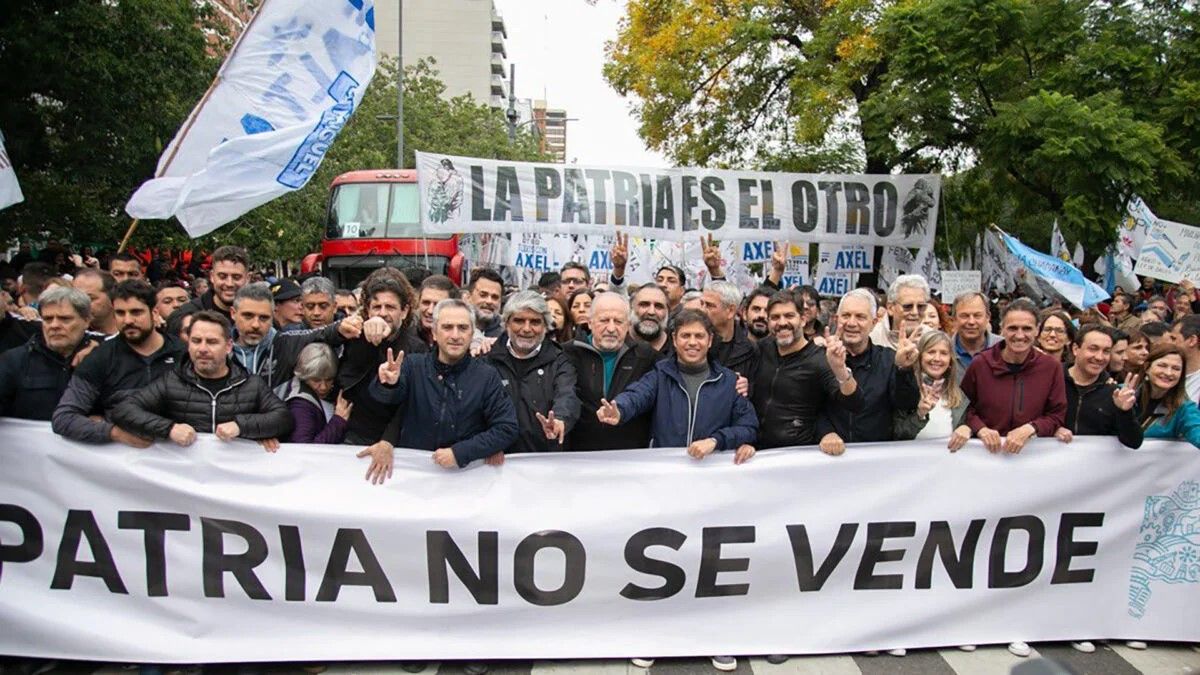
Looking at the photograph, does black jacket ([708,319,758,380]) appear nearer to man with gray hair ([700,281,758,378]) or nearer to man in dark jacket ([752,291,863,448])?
man with gray hair ([700,281,758,378])

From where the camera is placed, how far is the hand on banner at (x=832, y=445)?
4.60 metres

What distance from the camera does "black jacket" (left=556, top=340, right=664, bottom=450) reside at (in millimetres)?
4871

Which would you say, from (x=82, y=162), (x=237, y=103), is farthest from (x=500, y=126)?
(x=237, y=103)

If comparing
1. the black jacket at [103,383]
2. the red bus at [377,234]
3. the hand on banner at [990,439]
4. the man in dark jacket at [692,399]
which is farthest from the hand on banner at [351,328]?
the red bus at [377,234]

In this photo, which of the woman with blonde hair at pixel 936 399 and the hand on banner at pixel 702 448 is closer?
the hand on banner at pixel 702 448

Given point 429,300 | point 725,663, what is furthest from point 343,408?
point 725,663

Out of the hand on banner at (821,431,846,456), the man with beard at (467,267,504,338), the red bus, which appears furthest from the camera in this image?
the red bus

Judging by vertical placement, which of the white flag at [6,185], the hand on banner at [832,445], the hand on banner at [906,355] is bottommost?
the hand on banner at [832,445]

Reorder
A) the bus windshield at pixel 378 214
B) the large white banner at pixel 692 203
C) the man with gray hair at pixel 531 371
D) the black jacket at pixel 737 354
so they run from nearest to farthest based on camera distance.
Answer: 1. the man with gray hair at pixel 531 371
2. the black jacket at pixel 737 354
3. the large white banner at pixel 692 203
4. the bus windshield at pixel 378 214

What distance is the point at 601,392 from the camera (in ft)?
16.0

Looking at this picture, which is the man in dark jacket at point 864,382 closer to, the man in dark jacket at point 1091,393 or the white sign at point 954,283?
the man in dark jacket at point 1091,393

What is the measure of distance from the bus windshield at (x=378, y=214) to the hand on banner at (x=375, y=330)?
12.9m

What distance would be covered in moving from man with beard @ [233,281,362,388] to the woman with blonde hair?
2.87m

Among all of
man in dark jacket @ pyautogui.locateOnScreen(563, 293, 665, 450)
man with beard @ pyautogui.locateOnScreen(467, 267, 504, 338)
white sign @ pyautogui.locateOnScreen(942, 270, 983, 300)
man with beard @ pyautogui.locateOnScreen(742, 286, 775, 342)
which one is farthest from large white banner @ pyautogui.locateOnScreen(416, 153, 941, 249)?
man in dark jacket @ pyautogui.locateOnScreen(563, 293, 665, 450)
